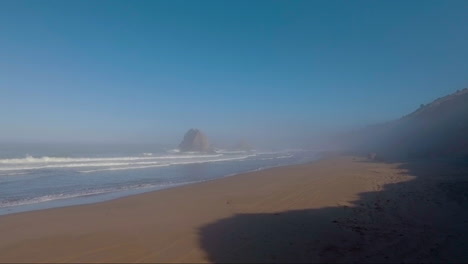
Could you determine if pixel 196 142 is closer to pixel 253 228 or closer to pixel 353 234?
pixel 253 228

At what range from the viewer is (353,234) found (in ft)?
26.8

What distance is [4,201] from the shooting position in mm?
13398

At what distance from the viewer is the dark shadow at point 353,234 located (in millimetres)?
6781

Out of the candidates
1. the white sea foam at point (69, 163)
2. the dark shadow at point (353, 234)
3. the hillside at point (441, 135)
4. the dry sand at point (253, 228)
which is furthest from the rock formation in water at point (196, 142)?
the dark shadow at point (353, 234)

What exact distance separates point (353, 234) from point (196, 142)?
61201 millimetres

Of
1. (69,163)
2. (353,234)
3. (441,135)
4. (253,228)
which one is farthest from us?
(441,135)

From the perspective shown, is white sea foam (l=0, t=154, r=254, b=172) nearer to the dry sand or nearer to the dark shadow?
the dry sand

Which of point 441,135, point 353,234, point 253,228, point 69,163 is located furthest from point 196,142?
point 353,234

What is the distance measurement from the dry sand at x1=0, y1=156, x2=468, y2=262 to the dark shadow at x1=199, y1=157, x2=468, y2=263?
2 cm

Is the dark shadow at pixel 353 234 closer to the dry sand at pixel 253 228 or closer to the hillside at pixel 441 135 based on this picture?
the dry sand at pixel 253 228

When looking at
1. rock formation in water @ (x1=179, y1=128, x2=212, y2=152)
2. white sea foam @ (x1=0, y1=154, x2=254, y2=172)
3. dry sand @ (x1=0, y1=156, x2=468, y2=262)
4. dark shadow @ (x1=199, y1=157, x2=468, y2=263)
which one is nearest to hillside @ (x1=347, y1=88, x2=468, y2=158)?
dry sand @ (x1=0, y1=156, x2=468, y2=262)

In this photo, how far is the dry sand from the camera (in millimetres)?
6963

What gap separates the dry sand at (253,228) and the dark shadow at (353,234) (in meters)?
0.02

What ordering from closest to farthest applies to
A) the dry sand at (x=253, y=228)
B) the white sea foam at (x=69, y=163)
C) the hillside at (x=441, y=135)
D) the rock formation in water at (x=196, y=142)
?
the dry sand at (x=253, y=228)
the white sea foam at (x=69, y=163)
the hillside at (x=441, y=135)
the rock formation in water at (x=196, y=142)
